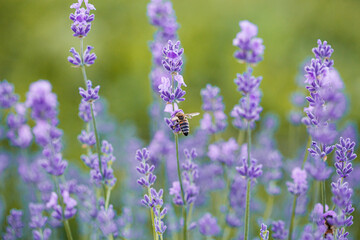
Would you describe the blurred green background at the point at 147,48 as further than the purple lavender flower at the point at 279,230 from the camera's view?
Yes

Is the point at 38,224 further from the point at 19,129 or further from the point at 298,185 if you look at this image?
the point at 298,185

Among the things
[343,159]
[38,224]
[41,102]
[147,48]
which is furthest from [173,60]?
[147,48]

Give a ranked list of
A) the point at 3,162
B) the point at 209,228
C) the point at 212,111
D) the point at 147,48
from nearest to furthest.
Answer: the point at 209,228, the point at 212,111, the point at 3,162, the point at 147,48

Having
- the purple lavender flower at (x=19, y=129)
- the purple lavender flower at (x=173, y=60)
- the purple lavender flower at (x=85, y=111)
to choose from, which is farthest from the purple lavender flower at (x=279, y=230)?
the purple lavender flower at (x=19, y=129)

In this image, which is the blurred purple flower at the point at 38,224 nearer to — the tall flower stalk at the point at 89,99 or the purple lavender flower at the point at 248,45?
the tall flower stalk at the point at 89,99

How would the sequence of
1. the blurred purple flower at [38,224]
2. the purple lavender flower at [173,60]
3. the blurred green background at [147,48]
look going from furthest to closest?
the blurred green background at [147,48], the blurred purple flower at [38,224], the purple lavender flower at [173,60]

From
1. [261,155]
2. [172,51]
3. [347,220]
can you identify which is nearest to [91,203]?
[172,51]

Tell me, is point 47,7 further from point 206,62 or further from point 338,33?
point 338,33
